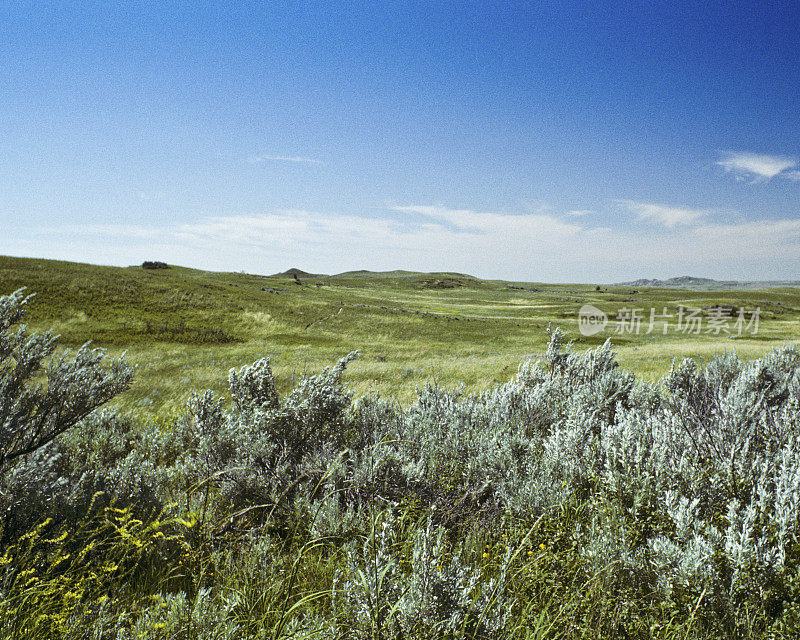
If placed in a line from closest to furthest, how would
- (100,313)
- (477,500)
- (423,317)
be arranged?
1. (477,500)
2. (100,313)
3. (423,317)

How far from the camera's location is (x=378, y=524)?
12.2 ft

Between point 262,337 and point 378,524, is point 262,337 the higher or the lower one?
the lower one

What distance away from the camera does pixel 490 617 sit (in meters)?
2.40

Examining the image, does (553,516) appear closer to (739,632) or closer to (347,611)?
(739,632)

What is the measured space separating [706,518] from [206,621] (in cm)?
390

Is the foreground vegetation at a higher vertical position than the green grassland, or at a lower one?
higher

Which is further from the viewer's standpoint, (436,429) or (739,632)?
(436,429)

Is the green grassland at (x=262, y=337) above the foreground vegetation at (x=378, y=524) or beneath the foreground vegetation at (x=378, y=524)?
beneath

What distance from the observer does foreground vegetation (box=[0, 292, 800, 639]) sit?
2432mm

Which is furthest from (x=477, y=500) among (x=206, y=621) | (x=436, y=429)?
(x=206, y=621)

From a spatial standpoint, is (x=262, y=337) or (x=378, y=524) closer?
(x=378, y=524)

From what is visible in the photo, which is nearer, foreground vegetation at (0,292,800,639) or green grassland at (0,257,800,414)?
foreground vegetation at (0,292,800,639)

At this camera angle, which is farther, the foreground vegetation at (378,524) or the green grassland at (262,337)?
the green grassland at (262,337)

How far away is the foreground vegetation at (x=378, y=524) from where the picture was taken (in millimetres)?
2432
